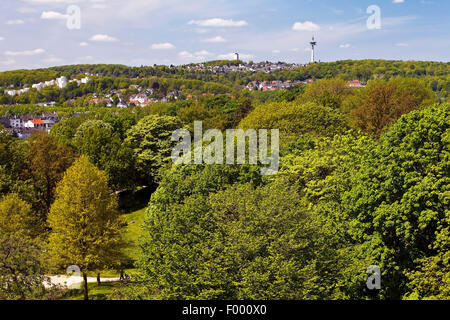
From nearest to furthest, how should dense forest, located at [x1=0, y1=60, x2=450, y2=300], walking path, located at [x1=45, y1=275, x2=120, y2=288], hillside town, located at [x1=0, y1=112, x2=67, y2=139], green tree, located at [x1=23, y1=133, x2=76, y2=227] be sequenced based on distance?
dense forest, located at [x1=0, y1=60, x2=450, y2=300] → walking path, located at [x1=45, y1=275, x2=120, y2=288] → green tree, located at [x1=23, y1=133, x2=76, y2=227] → hillside town, located at [x1=0, y1=112, x2=67, y2=139]

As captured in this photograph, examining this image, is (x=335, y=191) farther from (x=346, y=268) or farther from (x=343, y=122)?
(x=343, y=122)

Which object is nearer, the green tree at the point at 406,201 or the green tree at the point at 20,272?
the green tree at the point at 20,272

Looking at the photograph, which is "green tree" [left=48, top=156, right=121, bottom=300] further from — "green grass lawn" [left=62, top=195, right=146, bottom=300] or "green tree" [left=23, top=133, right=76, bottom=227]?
"green tree" [left=23, top=133, right=76, bottom=227]

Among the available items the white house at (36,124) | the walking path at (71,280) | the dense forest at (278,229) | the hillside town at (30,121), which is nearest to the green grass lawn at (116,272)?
the walking path at (71,280)

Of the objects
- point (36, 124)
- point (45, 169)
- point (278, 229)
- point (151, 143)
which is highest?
point (36, 124)

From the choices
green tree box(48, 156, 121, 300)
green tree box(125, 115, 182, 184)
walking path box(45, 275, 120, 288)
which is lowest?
walking path box(45, 275, 120, 288)

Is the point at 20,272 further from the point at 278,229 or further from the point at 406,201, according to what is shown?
the point at 406,201

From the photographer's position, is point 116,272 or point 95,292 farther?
point 116,272

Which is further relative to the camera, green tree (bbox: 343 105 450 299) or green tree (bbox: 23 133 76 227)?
green tree (bbox: 23 133 76 227)

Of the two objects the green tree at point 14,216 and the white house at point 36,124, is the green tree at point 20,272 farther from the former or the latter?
the white house at point 36,124

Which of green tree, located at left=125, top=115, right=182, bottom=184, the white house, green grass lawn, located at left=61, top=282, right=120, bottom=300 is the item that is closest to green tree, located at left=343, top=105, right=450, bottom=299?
green grass lawn, located at left=61, top=282, right=120, bottom=300

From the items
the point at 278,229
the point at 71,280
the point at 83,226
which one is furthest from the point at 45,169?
the point at 278,229
